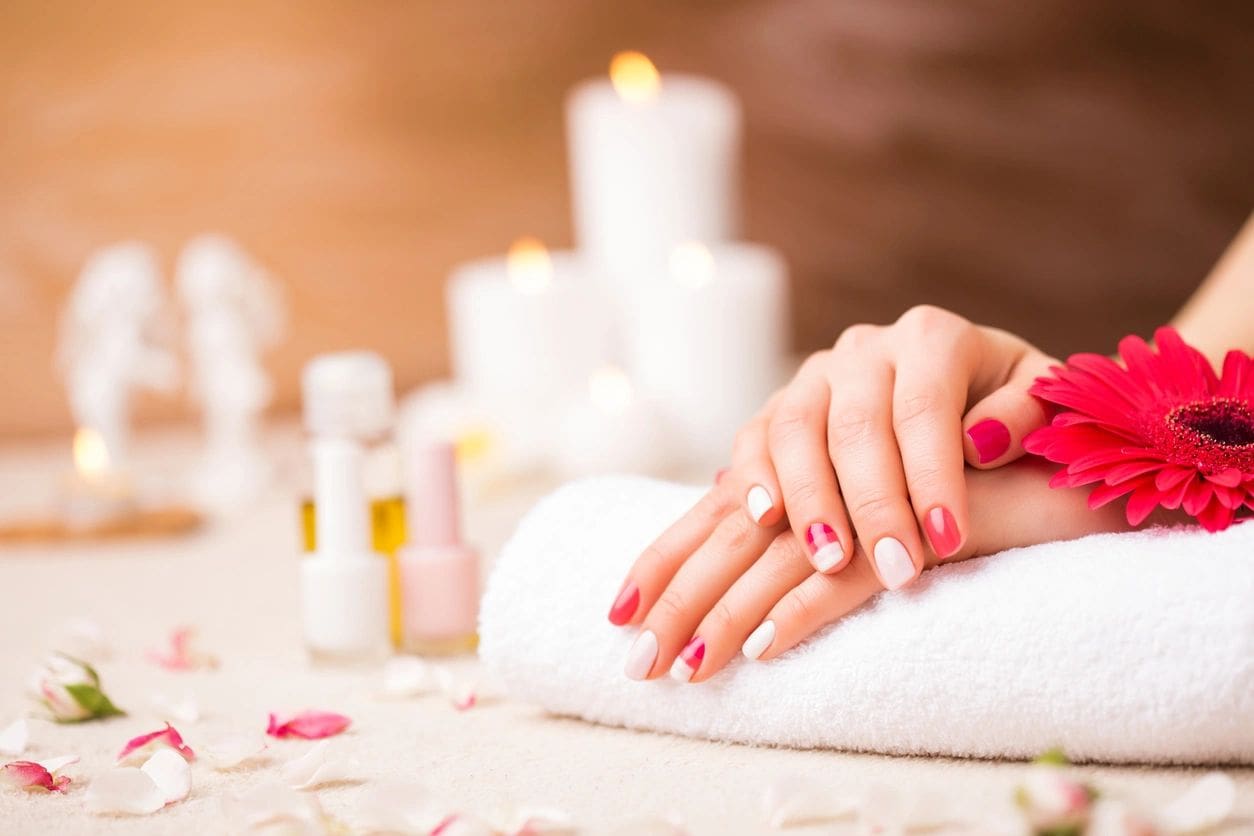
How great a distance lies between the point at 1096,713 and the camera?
1.91ft

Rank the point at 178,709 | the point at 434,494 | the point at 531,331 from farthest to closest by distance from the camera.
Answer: the point at 531,331 → the point at 434,494 → the point at 178,709

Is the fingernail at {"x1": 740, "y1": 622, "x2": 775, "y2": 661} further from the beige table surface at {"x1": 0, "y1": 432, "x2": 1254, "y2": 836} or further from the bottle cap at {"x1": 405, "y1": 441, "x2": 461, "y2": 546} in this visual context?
the bottle cap at {"x1": 405, "y1": 441, "x2": 461, "y2": 546}

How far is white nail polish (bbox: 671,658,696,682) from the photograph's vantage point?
2.09 ft

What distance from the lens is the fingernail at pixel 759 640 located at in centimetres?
63

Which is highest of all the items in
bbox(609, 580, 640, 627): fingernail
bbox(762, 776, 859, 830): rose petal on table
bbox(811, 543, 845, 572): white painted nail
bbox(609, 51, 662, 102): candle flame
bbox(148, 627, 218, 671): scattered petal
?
bbox(609, 51, 662, 102): candle flame

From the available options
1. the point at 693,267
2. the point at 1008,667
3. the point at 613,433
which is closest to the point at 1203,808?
the point at 1008,667

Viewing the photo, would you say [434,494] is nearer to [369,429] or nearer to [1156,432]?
[369,429]

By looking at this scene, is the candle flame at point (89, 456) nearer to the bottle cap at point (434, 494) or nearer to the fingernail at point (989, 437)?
the bottle cap at point (434, 494)

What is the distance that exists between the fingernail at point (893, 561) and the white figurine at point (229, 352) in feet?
3.16

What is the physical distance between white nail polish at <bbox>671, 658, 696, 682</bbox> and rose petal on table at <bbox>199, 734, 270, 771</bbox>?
0.68ft

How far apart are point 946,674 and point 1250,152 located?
1408 mm

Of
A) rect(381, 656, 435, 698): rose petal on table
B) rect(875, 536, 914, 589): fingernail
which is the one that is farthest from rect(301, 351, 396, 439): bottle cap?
rect(875, 536, 914, 589): fingernail

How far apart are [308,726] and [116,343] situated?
77 centimetres

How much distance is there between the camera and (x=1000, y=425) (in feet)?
2.07
